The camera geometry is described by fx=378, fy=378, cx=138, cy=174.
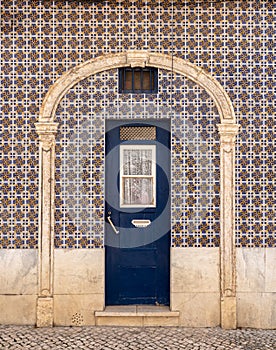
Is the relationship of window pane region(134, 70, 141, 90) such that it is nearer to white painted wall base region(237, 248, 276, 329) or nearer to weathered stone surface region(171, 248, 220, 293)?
weathered stone surface region(171, 248, 220, 293)

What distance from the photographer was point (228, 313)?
430 centimetres

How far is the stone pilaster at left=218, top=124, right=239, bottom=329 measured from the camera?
4.32 metres

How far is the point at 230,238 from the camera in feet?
14.3

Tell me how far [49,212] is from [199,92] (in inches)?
88.0

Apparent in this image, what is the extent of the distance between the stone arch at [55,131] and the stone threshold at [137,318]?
571 millimetres

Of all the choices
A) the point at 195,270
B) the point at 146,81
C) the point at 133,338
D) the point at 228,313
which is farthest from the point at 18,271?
the point at 146,81

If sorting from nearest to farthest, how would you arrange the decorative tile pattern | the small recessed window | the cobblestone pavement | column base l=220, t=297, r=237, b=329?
the cobblestone pavement → column base l=220, t=297, r=237, b=329 → the decorative tile pattern → the small recessed window

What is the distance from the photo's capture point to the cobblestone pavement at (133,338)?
12.6ft

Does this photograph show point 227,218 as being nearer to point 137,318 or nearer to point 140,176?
point 140,176

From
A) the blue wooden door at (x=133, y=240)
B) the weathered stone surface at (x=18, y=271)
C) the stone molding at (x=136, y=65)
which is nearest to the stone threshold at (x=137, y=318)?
the blue wooden door at (x=133, y=240)

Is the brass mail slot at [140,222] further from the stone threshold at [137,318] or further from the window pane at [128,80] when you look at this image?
the window pane at [128,80]

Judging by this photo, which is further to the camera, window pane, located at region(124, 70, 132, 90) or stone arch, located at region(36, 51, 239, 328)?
window pane, located at region(124, 70, 132, 90)

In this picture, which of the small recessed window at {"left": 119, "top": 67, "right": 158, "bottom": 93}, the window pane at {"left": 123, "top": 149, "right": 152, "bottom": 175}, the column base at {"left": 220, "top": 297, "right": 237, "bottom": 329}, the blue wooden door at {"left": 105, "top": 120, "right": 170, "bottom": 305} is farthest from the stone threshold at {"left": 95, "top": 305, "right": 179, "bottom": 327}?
the small recessed window at {"left": 119, "top": 67, "right": 158, "bottom": 93}

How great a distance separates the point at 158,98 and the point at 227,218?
5.29 ft
